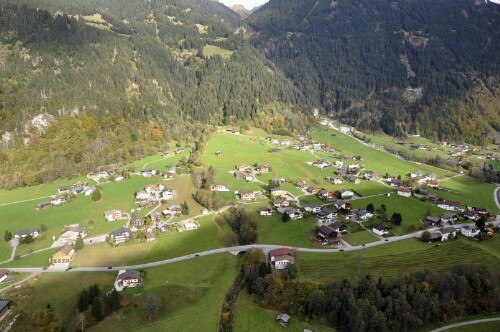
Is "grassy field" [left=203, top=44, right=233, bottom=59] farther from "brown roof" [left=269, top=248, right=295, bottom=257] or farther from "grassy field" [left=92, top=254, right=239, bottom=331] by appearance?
"grassy field" [left=92, top=254, right=239, bottom=331]

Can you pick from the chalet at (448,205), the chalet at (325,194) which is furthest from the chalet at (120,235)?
the chalet at (448,205)

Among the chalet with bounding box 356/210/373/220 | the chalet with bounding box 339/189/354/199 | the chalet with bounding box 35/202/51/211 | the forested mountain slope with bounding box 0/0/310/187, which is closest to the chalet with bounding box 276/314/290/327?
the chalet with bounding box 356/210/373/220

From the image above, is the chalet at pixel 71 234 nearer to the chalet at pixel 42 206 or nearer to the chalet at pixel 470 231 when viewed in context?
the chalet at pixel 42 206

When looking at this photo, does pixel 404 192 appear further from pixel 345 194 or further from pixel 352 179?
pixel 352 179

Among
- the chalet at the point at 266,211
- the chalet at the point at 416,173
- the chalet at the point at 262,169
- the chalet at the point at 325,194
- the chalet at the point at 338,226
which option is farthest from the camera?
the chalet at the point at 262,169

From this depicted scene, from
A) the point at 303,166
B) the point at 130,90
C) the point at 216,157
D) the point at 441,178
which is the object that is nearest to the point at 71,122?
the point at 130,90

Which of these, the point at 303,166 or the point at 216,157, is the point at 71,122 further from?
the point at 303,166
